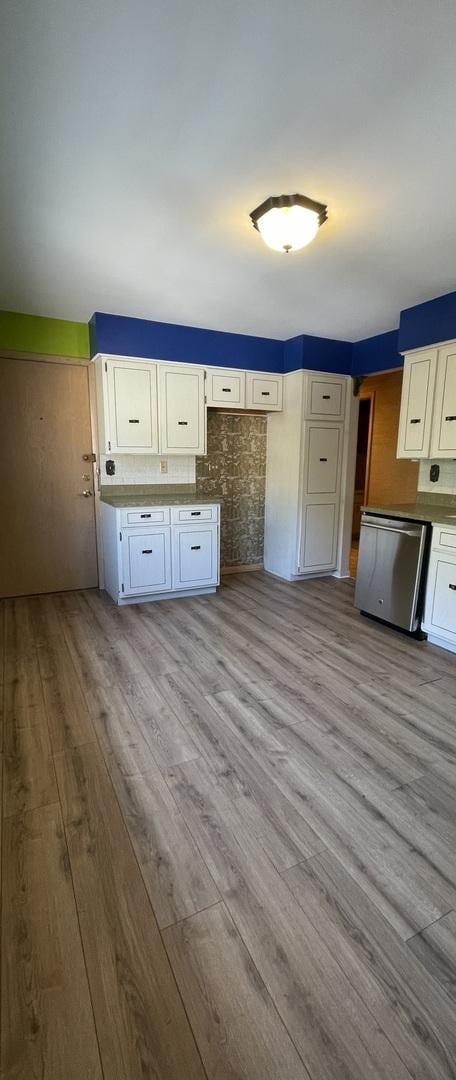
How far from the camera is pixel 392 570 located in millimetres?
3385

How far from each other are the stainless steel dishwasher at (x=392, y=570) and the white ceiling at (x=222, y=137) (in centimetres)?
167

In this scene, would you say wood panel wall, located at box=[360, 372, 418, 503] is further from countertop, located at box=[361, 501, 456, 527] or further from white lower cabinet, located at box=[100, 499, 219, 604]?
white lower cabinet, located at box=[100, 499, 219, 604]

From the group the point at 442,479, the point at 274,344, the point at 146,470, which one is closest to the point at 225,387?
the point at 274,344

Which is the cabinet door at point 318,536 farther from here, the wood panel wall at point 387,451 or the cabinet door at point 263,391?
the wood panel wall at point 387,451

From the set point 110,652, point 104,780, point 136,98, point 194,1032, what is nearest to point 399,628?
point 110,652

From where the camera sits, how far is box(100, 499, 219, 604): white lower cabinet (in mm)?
3795

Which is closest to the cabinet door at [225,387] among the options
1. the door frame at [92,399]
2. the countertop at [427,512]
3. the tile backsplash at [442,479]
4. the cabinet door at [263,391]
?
the cabinet door at [263,391]

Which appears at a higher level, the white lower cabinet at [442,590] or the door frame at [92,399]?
the door frame at [92,399]

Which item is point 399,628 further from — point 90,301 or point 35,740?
point 90,301

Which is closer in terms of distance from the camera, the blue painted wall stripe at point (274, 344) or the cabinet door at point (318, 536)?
the blue painted wall stripe at point (274, 344)

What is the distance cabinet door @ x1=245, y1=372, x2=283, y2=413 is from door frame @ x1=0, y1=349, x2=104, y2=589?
1.46 metres

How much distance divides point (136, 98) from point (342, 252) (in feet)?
4.70

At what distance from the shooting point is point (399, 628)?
339 cm

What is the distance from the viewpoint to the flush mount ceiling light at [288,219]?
206cm
